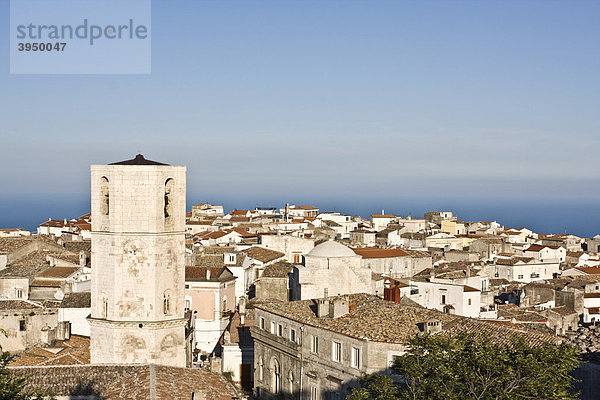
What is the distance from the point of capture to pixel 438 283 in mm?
50031

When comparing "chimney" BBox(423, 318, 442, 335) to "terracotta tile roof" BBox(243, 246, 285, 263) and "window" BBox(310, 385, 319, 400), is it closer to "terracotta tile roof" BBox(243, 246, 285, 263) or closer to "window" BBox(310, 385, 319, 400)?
"window" BBox(310, 385, 319, 400)

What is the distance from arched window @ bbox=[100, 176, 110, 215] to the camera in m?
29.8

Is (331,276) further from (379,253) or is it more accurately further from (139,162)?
(379,253)

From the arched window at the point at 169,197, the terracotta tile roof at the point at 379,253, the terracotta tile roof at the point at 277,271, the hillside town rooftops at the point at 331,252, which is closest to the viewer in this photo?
the arched window at the point at 169,197

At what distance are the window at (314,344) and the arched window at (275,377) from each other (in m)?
3.37

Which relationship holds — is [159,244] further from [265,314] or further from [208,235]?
[208,235]

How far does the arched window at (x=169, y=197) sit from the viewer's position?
1189 inches

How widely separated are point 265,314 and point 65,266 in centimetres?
2009

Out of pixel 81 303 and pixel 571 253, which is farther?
pixel 571 253

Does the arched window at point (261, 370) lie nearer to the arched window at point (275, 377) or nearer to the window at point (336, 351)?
the arched window at point (275, 377)

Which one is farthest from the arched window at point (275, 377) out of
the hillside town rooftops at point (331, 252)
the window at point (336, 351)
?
the hillside town rooftops at point (331, 252)

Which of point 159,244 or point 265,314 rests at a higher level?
point 159,244

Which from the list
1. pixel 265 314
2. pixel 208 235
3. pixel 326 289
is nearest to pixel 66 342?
pixel 265 314

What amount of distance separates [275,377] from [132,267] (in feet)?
28.0
